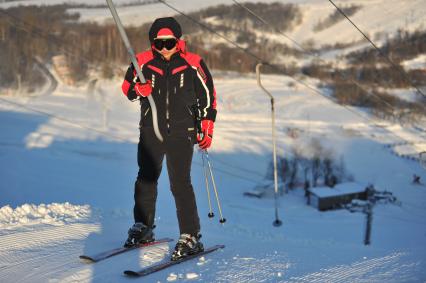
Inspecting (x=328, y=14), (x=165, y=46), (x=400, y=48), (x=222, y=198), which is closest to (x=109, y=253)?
(x=165, y=46)

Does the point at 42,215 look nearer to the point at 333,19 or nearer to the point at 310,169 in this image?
the point at 310,169

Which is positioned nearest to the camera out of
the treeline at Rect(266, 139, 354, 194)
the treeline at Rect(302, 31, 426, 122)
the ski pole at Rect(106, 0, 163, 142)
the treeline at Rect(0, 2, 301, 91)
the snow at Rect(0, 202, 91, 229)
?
the ski pole at Rect(106, 0, 163, 142)

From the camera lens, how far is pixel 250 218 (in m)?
25.5

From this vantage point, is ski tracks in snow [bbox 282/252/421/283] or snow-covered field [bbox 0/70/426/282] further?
snow-covered field [bbox 0/70/426/282]

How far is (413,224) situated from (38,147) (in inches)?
999

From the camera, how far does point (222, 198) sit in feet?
95.7

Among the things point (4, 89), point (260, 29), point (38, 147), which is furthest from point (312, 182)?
point (260, 29)

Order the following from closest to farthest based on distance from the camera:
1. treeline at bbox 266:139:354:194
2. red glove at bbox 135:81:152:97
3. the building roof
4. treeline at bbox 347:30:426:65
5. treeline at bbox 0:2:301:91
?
red glove at bbox 135:81:152:97
the building roof
treeline at bbox 266:139:354:194
treeline at bbox 0:2:301:91
treeline at bbox 347:30:426:65

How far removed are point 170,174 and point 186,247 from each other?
446 mm

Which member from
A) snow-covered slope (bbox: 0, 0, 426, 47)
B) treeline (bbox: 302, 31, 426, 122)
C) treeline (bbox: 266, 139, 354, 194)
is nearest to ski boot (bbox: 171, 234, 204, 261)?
treeline (bbox: 266, 139, 354, 194)

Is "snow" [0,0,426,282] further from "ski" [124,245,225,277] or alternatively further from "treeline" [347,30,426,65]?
"treeline" [347,30,426,65]

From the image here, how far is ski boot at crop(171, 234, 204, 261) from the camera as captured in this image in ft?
9.49

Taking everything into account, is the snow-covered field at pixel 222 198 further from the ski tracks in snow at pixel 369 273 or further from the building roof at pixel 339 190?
the building roof at pixel 339 190

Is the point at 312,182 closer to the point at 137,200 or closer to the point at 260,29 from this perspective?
the point at 137,200
